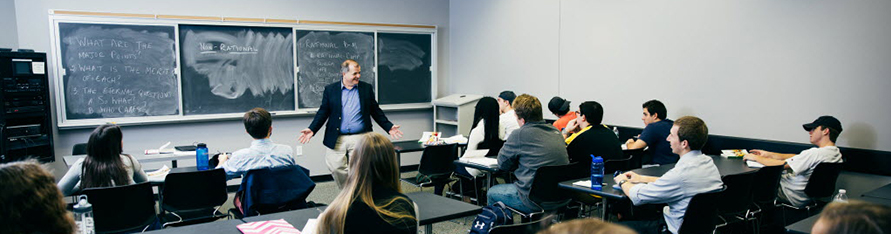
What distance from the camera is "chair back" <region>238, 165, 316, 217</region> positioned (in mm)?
3350

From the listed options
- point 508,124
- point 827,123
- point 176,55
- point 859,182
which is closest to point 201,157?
point 176,55

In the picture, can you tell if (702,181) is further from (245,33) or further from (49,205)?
(245,33)

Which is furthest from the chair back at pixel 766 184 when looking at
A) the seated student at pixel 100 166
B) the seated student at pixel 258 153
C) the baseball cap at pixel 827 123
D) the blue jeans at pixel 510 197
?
the seated student at pixel 100 166

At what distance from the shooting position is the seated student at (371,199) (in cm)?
193

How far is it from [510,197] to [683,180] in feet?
4.06

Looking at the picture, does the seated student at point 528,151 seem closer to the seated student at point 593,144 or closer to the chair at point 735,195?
the seated student at point 593,144

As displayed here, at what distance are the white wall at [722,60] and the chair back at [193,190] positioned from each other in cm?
394

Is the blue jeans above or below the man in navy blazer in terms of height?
below

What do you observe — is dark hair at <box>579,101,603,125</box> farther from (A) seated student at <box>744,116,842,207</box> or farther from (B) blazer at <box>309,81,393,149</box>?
(B) blazer at <box>309,81,393,149</box>

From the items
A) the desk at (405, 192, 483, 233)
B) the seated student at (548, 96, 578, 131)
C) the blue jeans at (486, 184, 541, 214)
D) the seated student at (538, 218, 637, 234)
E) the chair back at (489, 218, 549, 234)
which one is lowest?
the blue jeans at (486, 184, 541, 214)

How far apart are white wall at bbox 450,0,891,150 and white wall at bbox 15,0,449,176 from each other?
141 centimetres

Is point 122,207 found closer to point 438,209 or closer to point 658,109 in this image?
point 438,209

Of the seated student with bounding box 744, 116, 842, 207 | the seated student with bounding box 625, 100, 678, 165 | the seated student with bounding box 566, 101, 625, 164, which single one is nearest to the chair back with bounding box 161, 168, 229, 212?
the seated student with bounding box 566, 101, 625, 164

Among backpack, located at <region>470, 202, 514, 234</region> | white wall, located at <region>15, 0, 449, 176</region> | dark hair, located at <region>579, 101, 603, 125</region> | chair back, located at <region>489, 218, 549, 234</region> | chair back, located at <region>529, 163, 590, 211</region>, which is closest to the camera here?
chair back, located at <region>489, 218, 549, 234</region>
